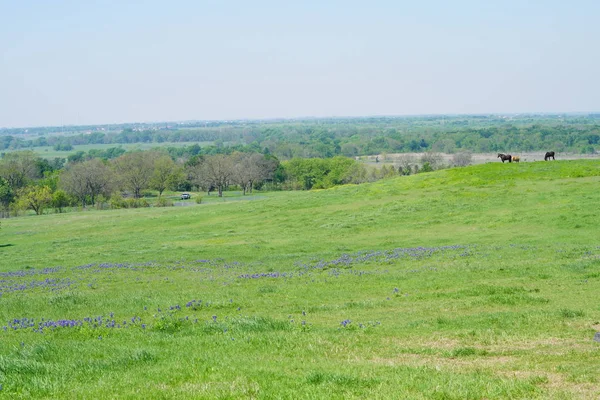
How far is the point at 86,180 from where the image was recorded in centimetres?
12019

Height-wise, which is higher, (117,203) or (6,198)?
(6,198)

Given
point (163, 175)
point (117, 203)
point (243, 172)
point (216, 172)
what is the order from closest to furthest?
1. point (117, 203)
2. point (216, 172)
3. point (243, 172)
4. point (163, 175)

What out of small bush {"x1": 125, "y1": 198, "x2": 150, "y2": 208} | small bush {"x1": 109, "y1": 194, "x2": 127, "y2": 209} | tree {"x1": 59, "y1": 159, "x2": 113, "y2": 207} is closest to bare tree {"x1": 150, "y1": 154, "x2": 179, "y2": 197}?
tree {"x1": 59, "y1": 159, "x2": 113, "y2": 207}

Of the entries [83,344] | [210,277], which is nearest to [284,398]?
[83,344]

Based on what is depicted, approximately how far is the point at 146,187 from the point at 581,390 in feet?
462

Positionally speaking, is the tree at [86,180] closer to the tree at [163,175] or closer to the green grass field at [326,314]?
the tree at [163,175]

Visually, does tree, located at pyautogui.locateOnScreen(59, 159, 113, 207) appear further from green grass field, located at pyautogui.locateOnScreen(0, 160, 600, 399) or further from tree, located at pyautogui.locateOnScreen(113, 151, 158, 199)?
green grass field, located at pyautogui.locateOnScreen(0, 160, 600, 399)

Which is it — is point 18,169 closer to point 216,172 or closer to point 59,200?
point 59,200

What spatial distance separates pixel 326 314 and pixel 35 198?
10939 centimetres

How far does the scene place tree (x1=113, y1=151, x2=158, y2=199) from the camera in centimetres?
13296

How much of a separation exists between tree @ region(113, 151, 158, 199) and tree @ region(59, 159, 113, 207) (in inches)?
203

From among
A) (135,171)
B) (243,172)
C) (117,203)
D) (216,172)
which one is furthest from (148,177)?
(117,203)

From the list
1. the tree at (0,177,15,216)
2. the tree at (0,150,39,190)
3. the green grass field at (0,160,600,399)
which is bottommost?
the tree at (0,177,15,216)

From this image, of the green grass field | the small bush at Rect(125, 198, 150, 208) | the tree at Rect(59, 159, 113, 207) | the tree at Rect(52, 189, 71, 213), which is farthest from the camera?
the tree at Rect(59, 159, 113, 207)
